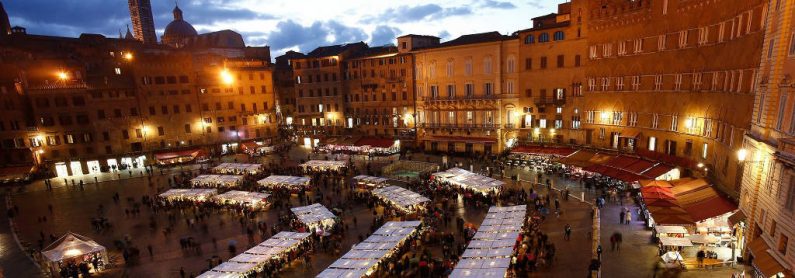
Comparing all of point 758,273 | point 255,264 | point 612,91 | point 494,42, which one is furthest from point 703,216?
point 494,42

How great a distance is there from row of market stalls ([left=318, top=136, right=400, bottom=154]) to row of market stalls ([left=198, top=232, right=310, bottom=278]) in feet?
96.3

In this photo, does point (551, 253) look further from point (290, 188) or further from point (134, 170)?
point (134, 170)

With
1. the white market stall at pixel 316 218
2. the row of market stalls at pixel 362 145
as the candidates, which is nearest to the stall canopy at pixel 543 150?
the row of market stalls at pixel 362 145

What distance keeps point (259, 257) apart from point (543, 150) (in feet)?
98.1

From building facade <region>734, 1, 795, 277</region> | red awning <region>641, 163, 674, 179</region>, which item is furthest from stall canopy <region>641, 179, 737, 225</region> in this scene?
red awning <region>641, 163, 674, 179</region>

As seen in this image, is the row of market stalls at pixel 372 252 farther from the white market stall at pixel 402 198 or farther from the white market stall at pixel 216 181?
the white market stall at pixel 216 181

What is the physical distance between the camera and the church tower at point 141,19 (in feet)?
335

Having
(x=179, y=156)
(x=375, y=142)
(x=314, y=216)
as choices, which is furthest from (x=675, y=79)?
(x=179, y=156)

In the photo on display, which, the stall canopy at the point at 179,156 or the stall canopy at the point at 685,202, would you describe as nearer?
the stall canopy at the point at 685,202

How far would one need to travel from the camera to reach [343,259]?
1953 centimetres

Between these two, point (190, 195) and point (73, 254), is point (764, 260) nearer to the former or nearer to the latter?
point (73, 254)

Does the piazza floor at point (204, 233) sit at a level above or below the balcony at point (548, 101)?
below

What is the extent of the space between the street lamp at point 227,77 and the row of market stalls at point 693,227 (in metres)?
52.4

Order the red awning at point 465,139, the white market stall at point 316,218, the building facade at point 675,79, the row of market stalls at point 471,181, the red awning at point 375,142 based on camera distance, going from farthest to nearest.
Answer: the red awning at point 375,142 < the red awning at point 465,139 < the row of market stalls at point 471,181 < the white market stall at point 316,218 < the building facade at point 675,79
